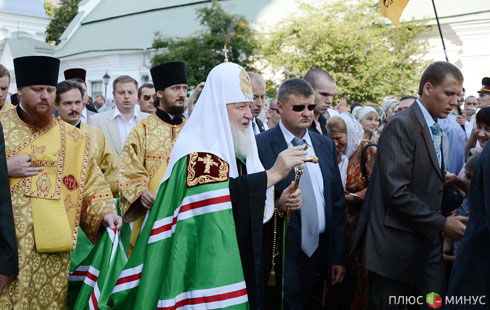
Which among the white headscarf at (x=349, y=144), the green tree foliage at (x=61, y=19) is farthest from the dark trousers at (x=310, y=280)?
the green tree foliage at (x=61, y=19)

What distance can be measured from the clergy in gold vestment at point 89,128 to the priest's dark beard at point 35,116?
2.67 ft

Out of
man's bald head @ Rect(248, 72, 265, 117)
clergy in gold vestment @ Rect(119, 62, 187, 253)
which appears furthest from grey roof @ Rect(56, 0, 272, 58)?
clergy in gold vestment @ Rect(119, 62, 187, 253)

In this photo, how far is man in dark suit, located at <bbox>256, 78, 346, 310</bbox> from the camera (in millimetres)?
4668

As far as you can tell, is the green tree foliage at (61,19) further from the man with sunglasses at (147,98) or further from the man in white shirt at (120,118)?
the man in white shirt at (120,118)

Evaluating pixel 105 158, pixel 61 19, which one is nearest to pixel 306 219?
pixel 105 158

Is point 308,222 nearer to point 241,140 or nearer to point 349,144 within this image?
point 241,140

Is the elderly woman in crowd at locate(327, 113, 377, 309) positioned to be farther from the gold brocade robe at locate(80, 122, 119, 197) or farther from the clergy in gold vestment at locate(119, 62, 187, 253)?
the gold brocade robe at locate(80, 122, 119, 197)

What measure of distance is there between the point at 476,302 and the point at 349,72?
66.9ft

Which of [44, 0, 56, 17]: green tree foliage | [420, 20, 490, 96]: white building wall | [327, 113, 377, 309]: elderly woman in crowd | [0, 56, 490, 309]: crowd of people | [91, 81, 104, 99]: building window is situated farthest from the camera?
[44, 0, 56, 17]: green tree foliage

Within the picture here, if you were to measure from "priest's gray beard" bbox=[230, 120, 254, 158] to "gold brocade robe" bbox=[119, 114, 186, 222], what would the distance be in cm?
146

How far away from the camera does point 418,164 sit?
457 centimetres

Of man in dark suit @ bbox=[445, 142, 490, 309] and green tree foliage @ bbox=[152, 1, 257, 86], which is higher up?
green tree foliage @ bbox=[152, 1, 257, 86]

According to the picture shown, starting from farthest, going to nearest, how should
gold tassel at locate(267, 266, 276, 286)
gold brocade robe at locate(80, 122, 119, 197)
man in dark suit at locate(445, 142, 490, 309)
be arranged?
gold brocade robe at locate(80, 122, 119, 197) → gold tassel at locate(267, 266, 276, 286) → man in dark suit at locate(445, 142, 490, 309)

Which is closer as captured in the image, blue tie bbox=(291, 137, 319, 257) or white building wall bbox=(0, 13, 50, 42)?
blue tie bbox=(291, 137, 319, 257)
